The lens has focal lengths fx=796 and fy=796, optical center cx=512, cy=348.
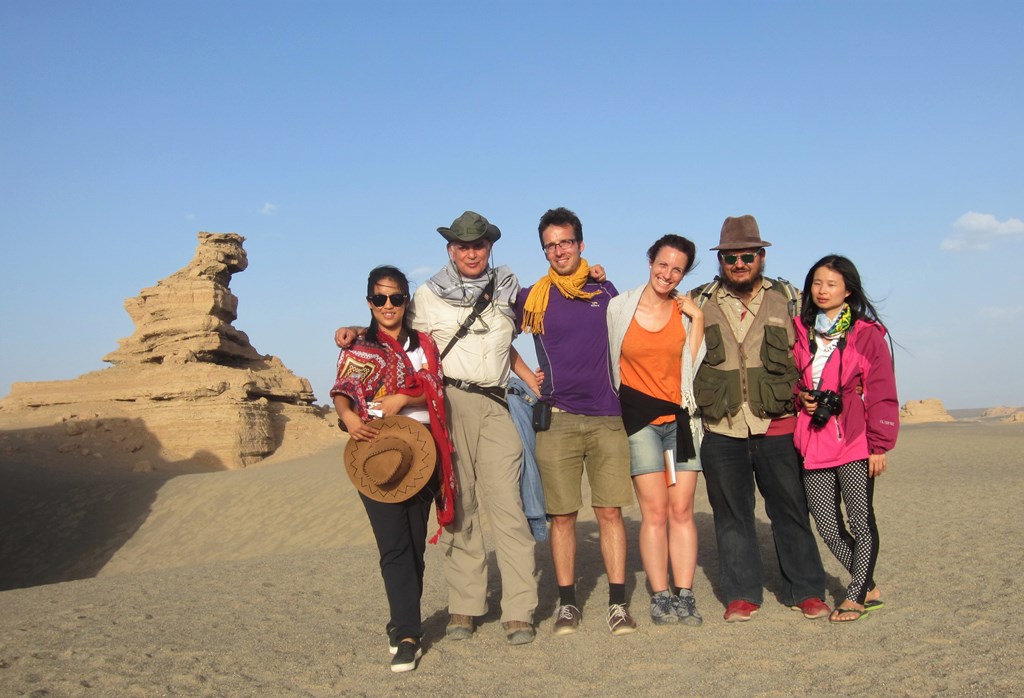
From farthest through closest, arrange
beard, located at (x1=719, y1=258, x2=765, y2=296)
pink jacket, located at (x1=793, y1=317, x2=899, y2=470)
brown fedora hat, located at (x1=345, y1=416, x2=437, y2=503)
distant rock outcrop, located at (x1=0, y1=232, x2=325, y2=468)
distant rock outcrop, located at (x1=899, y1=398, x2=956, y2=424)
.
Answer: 1. distant rock outcrop, located at (x1=899, y1=398, x2=956, y2=424)
2. distant rock outcrop, located at (x1=0, y1=232, x2=325, y2=468)
3. beard, located at (x1=719, y1=258, x2=765, y2=296)
4. pink jacket, located at (x1=793, y1=317, x2=899, y2=470)
5. brown fedora hat, located at (x1=345, y1=416, x2=437, y2=503)

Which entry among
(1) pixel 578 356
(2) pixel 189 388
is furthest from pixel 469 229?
(2) pixel 189 388

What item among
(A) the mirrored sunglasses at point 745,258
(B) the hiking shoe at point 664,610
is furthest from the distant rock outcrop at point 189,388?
(A) the mirrored sunglasses at point 745,258

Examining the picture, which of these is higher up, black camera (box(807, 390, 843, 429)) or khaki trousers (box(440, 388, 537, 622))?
black camera (box(807, 390, 843, 429))

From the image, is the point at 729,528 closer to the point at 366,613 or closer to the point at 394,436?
the point at 394,436

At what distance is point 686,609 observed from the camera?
16.2 feet

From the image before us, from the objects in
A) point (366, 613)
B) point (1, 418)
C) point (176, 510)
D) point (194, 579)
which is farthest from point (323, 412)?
point (366, 613)

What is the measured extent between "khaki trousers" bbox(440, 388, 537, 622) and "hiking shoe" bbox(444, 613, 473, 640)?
0.23 ft

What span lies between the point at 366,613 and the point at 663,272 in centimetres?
374

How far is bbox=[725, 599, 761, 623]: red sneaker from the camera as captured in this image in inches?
194

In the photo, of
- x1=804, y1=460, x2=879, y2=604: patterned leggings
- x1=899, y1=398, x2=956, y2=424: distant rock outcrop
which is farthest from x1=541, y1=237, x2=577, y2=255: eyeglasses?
x1=899, y1=398, x2=956, y2=424: distant rock outcrop

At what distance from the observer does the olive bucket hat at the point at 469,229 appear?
193 inches

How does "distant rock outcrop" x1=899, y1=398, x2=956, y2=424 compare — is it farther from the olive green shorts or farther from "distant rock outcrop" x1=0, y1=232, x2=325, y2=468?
the olive green shorts

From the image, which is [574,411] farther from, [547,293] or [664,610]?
[664,610]

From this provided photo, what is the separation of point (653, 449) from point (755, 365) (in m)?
0.82
